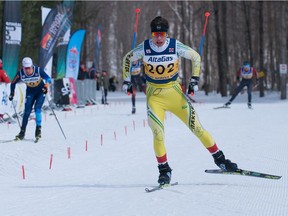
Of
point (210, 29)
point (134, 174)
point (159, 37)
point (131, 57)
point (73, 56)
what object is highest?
point (210, 29)

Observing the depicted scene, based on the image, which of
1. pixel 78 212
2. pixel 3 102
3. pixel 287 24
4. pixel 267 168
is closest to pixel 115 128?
pixel 3 102

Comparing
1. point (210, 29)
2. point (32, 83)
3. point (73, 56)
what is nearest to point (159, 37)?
point (32, 83)

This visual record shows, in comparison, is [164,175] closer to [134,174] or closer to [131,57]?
[134,174]

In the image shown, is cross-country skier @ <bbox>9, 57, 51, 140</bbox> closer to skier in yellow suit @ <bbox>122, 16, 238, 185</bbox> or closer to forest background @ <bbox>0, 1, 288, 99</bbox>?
skier in yellow suit @ <bbox>122, 16, 238, 185</bbox>

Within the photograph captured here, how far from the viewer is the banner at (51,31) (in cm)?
2038

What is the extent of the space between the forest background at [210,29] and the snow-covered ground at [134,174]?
630 inches

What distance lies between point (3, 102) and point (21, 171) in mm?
7416

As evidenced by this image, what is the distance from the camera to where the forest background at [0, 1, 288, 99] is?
3272 centimetres

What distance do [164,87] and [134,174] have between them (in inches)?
59.4

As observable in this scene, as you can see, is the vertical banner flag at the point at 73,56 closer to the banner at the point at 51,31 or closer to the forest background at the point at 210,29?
the banner at the point at 51,31

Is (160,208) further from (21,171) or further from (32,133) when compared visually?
(32,133)

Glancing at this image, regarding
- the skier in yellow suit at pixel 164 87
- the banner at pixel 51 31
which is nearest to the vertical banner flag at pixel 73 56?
the banner at pixel 51 31

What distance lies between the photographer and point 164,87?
277 inches

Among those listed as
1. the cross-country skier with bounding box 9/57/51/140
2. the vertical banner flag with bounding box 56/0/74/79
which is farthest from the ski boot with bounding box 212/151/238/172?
the vertical banner flag with bounding box 56/0/74/79
